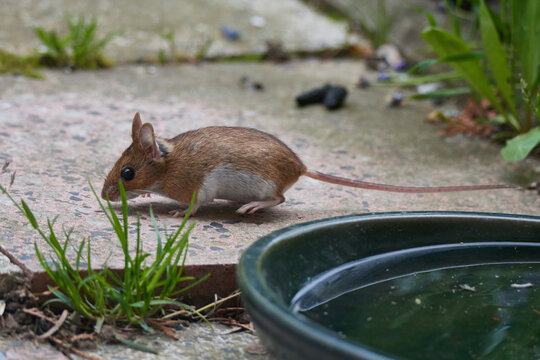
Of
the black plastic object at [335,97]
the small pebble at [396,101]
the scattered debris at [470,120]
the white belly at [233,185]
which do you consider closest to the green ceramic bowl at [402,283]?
the white belly at [233,185]

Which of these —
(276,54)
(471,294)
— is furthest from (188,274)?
(276,54)

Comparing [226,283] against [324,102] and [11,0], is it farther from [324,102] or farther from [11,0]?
[11,0]

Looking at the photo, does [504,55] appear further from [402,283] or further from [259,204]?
[402,283]

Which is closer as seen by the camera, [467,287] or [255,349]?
[255,349]

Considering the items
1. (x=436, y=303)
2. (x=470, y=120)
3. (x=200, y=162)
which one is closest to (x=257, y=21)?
(x=470, y=120)

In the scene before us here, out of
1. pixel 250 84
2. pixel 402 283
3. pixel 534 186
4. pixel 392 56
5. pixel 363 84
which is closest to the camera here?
pixel 402 283

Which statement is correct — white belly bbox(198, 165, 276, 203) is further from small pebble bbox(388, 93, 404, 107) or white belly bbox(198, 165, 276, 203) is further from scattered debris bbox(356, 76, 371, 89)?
scattered debris bbox(356, 76, 371, 89)
